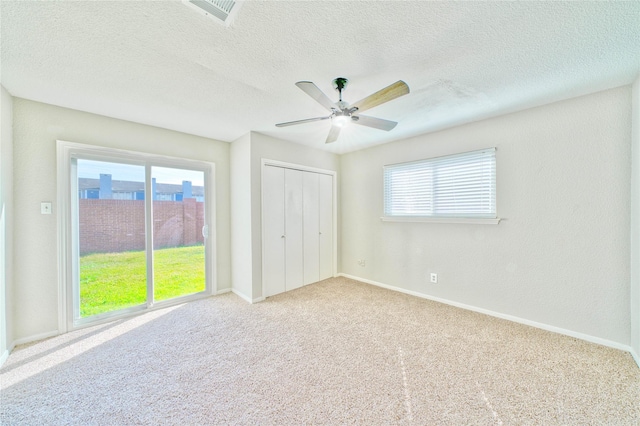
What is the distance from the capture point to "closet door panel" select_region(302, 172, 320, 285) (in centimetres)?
398

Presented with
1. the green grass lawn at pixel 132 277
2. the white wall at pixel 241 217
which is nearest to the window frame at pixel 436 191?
the white wall at pixel 241 217

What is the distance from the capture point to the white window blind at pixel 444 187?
283 centimetres

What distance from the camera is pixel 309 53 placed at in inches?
65.0

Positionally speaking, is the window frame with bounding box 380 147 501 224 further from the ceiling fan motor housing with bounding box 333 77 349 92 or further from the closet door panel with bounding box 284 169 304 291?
the ceiling fan motor housing with bounding box 333 77 349 92

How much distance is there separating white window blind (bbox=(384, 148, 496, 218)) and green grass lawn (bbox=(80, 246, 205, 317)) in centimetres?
311

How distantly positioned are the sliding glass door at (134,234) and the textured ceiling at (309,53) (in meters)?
0.78

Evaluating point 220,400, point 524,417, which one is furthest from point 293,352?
point 524,417

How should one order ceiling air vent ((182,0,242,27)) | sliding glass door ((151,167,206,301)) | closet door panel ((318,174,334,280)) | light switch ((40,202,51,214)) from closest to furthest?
ceiling air vent ((182,0,242,27)) < light switch ((40,202,51,214)) < sliding glass door ((151,167,206,301)) < closet door panel ((318,174,334,280))

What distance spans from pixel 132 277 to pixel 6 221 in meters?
1.20

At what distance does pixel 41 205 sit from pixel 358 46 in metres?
3.33

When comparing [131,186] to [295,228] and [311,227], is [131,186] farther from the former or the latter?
[311,227]

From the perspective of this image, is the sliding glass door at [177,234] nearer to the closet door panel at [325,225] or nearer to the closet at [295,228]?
the closet at [295,228]

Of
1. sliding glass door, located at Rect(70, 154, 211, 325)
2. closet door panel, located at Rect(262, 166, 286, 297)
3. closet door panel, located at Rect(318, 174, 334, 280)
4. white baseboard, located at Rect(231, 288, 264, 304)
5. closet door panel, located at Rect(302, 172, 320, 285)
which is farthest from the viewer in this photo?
closet door panel, located at Rect(318, 174, 334, 280)

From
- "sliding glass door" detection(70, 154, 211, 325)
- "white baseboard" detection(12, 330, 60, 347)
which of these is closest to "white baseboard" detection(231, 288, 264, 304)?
"sliding glass door" detection(70, 154, 211, 325)
